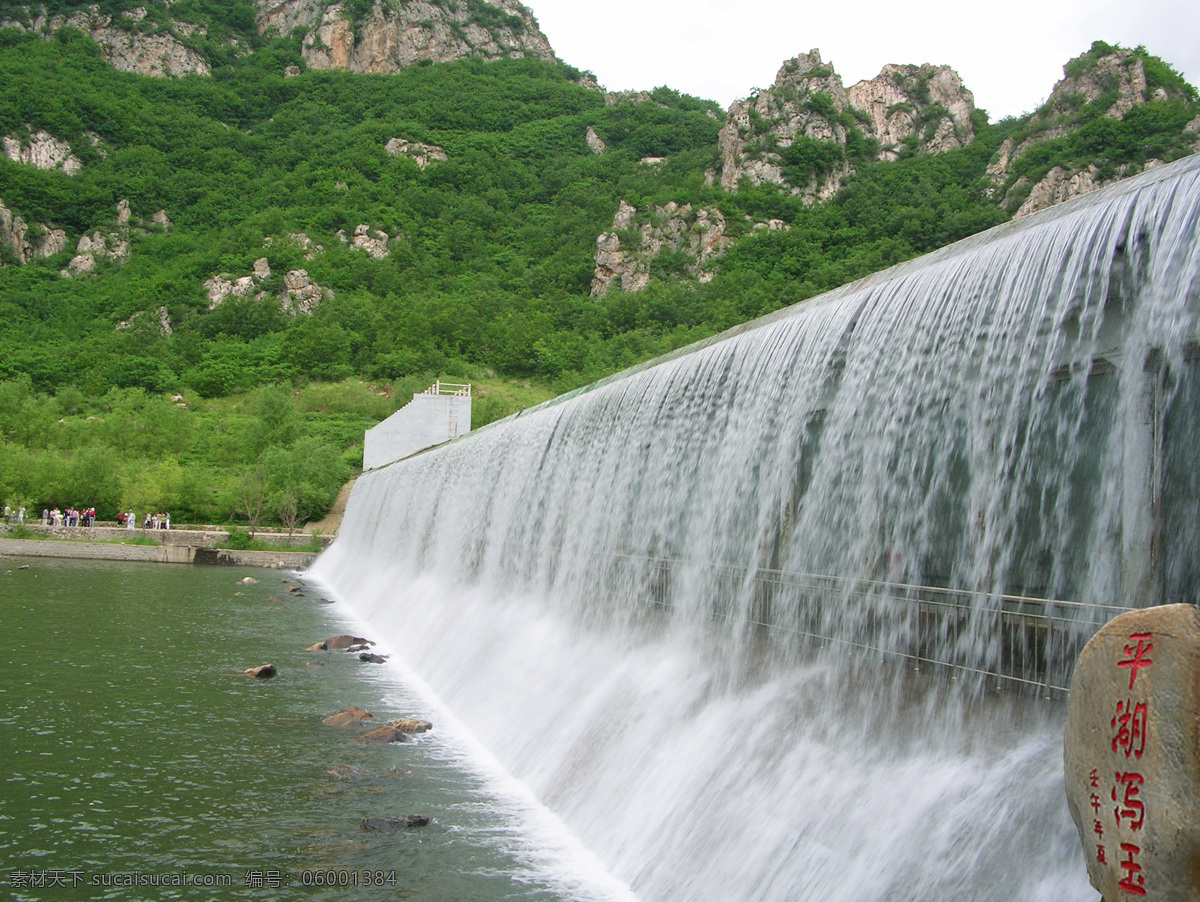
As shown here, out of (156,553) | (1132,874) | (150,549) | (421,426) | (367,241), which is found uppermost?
(367,241)

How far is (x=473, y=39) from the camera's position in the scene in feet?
404

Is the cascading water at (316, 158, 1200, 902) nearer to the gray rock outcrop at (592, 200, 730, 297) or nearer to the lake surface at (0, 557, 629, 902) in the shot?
the lake surface at (0, 557, 629, 902)

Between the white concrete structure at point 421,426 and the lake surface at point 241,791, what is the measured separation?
28775mm

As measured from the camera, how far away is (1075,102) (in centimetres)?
6259

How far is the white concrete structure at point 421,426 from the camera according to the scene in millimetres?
42562

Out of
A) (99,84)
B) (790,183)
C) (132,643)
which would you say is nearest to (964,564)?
(132,643)

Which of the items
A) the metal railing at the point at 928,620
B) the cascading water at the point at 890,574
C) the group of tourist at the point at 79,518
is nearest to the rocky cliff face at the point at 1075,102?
the group of tourist at the point at 79,518

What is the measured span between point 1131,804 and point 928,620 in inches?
114

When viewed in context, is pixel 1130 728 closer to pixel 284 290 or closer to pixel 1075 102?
pixel 1075 102

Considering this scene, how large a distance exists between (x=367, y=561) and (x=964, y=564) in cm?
2436

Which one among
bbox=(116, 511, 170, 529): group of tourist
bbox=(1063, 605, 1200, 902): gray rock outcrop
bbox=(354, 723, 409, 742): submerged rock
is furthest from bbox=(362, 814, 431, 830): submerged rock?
bbox=(116, 511, 170, 529): group of tourist

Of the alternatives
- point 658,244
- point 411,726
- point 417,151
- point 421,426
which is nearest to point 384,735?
point 411,726

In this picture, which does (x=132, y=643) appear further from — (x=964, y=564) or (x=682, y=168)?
(x=682, y=168)

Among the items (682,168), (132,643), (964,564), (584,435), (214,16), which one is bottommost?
(132,643)
